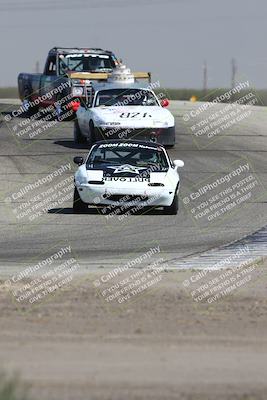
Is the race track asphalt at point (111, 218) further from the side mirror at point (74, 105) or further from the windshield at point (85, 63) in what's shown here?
the windshield at point (85, 63)

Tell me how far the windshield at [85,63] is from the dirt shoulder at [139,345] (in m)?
21.8

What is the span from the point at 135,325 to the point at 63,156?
1725 centimetres

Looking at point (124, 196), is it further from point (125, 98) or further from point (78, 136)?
point (78, 136)

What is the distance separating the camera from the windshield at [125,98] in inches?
1059

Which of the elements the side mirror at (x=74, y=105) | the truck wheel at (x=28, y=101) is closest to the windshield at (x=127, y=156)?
the side mirror at (x=74, y=105)

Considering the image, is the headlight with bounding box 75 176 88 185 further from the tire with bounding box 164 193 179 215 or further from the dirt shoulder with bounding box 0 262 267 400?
the dirt shoulder with bounding box 0 262 267 400

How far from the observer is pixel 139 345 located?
8344 mm

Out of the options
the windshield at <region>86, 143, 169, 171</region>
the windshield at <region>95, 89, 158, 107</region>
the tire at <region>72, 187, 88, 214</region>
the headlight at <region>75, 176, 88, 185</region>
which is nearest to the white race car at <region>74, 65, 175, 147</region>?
the windshield at <region>95, 89, 158, 107</region>

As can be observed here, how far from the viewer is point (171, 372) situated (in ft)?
24.9

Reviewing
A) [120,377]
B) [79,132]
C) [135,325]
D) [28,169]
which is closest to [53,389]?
[120,377]

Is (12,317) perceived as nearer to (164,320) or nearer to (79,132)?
(164,320)

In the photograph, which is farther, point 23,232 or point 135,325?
point 23,232

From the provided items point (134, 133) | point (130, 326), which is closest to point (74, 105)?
point (134, 133)

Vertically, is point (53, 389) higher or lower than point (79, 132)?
higher
